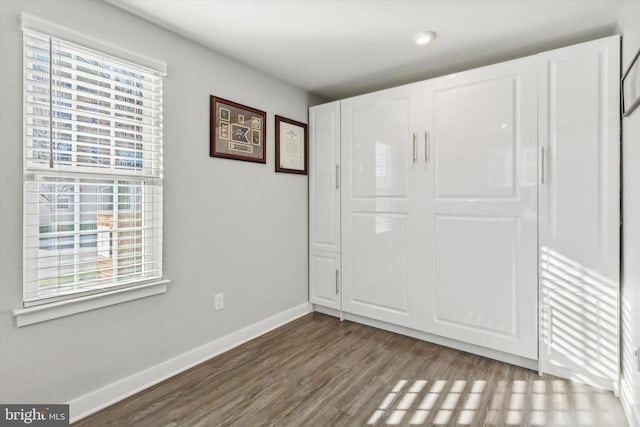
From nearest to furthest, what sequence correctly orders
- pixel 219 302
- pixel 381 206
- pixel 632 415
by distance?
pixel 632 415
pixel 219 302
pixel 381 206

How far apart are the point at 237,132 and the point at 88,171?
1.14 m

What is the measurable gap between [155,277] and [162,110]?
3.61ft

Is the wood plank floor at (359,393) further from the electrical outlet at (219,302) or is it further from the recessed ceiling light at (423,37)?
the recessed ceiling light at (423,37)

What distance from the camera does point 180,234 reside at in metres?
2.29

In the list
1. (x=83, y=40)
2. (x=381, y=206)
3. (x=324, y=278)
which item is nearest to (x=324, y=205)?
(x=381, y=206)

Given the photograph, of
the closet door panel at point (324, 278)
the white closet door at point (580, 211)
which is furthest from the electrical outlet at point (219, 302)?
the white closet door at point (580, 211)

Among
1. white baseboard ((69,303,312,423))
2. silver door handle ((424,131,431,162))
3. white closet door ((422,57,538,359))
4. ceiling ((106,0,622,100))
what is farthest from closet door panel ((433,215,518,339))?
white baseboard ((69,303,312,423))

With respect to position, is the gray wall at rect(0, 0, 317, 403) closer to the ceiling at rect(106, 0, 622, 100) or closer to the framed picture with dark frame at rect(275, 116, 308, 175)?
the framed picture with dark frame at rect(275, 116, 308, 175)

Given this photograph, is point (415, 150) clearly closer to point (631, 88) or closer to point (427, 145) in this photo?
point (427, 145)

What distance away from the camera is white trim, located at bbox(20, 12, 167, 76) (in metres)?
1.59

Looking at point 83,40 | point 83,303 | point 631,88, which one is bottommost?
point 83,303

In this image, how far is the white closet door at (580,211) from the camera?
197cm

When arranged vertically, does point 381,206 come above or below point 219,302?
above

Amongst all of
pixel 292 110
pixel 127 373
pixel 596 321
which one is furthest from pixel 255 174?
pixel 596 321
